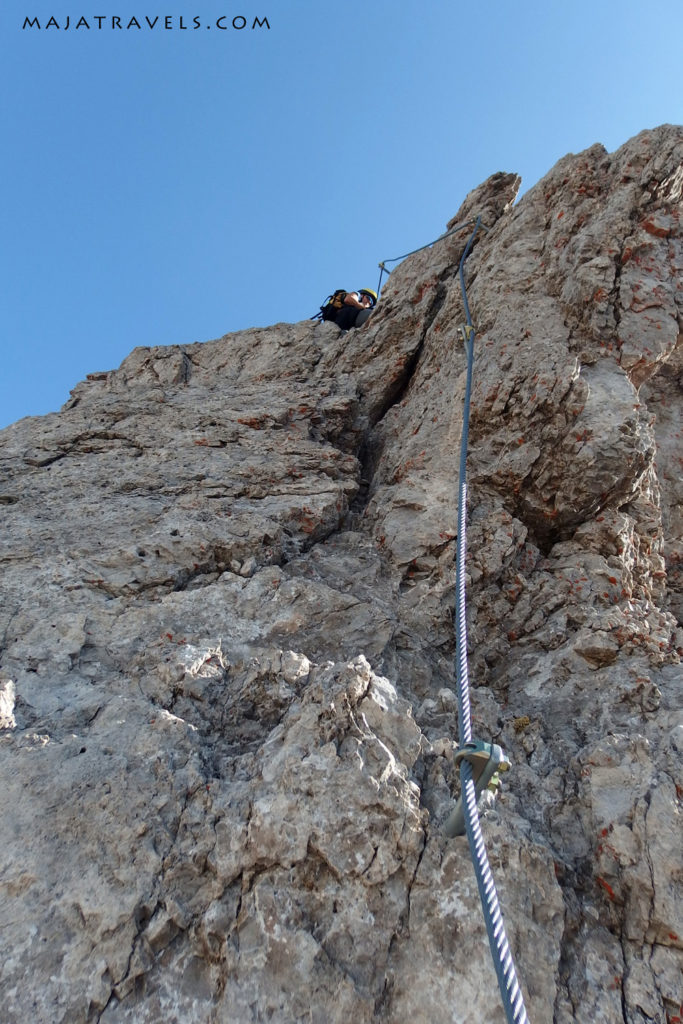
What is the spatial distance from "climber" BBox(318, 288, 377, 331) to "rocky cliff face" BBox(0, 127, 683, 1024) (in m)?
1.88

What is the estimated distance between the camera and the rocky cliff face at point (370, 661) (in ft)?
9.63

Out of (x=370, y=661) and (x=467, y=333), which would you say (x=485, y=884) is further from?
(x=467, y=333)

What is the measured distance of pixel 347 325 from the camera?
433 inches

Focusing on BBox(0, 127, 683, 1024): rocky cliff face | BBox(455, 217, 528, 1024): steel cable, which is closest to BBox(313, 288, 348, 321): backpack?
BBox(0, 127, 683, 1024): rocky cliff face

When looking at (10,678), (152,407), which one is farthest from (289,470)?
(10,678)

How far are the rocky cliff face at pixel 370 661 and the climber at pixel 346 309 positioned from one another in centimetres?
188

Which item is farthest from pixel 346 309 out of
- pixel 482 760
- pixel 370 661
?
pixel 482 760

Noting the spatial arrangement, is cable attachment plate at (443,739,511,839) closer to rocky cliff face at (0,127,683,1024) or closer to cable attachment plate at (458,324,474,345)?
rocky cliff face at (0,127,683,1024)

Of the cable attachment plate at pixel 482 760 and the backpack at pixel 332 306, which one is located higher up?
the backpack at pixel 332 306

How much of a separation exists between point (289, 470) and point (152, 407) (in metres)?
2.51

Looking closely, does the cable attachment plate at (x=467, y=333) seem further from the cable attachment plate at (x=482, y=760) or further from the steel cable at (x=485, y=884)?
the cable attachment plate at (x=482, y=760)

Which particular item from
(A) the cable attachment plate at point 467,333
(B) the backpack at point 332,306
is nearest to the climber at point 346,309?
(B) the backpack at point 332,306

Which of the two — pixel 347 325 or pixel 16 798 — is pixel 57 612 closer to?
pixel 16 798

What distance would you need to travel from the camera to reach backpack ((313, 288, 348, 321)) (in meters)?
11.2
